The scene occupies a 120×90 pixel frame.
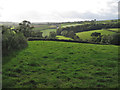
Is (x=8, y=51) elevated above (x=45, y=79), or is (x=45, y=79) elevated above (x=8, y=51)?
(x=8, y=51)

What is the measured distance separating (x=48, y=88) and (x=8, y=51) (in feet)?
49.3

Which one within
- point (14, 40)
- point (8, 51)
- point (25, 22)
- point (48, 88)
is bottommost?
point (48, 88)

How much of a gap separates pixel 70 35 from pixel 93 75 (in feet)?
309

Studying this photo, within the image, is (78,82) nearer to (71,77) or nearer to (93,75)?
(71,77)

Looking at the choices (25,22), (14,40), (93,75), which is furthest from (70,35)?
(93,75)

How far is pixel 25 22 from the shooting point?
64.8 m

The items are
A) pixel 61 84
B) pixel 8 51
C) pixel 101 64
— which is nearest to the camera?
pixel 61 84

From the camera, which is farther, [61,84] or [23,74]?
[23,74]

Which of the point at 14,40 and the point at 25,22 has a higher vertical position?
the point at 25,22

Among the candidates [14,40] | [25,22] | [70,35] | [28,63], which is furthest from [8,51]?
[70,35]

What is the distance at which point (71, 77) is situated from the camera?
589 inches

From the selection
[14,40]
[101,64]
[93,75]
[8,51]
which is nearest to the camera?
[93,75]

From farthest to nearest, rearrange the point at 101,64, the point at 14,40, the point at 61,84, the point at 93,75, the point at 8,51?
the point at 14,40, the point at 8,51, the point at 101,64, the point at 93,75, the point at 61,84

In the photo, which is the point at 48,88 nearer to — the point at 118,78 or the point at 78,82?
the point at 78,82
